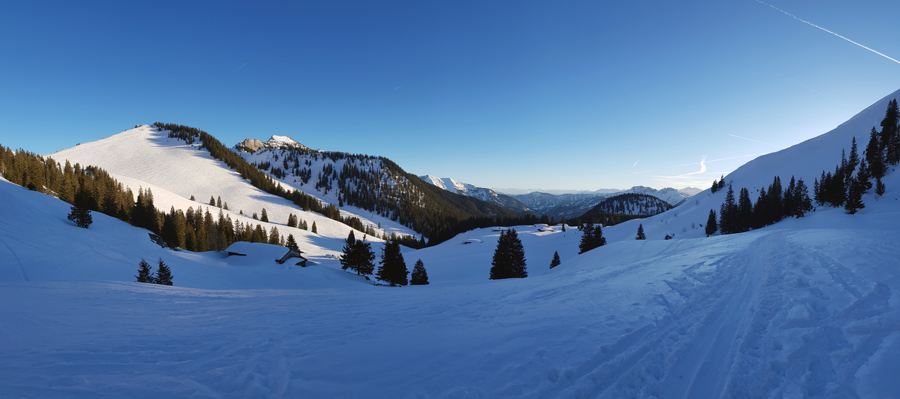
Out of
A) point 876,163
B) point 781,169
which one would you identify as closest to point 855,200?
point 876,163

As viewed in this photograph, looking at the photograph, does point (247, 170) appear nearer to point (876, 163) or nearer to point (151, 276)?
point (151, 276)

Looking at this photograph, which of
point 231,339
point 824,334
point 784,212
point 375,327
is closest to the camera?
point 824,334

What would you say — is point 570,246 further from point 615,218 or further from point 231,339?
point 615,218

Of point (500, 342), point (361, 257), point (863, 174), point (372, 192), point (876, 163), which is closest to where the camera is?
point (500, 342)

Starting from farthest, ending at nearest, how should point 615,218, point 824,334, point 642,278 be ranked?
point 615,218, point 642,278, point 824,334

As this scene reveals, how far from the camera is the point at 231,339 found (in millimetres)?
6461

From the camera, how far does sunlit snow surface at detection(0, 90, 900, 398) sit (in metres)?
4.30

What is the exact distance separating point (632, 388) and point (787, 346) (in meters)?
2.99

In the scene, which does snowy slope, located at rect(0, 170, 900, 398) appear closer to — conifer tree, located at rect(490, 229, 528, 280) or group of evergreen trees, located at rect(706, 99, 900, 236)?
conifer tree, located at rect(490, 229, 528, 280)

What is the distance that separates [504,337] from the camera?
20.0 feet

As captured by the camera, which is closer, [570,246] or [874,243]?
[874,243]

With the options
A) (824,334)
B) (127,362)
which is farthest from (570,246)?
(127,362)

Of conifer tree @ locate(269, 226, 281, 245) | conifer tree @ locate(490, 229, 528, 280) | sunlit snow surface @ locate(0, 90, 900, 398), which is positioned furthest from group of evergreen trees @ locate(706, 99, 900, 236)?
conifer tree @ locate(269, 226, 281, 245)

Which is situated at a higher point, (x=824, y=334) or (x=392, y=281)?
(x=824, y=334)
